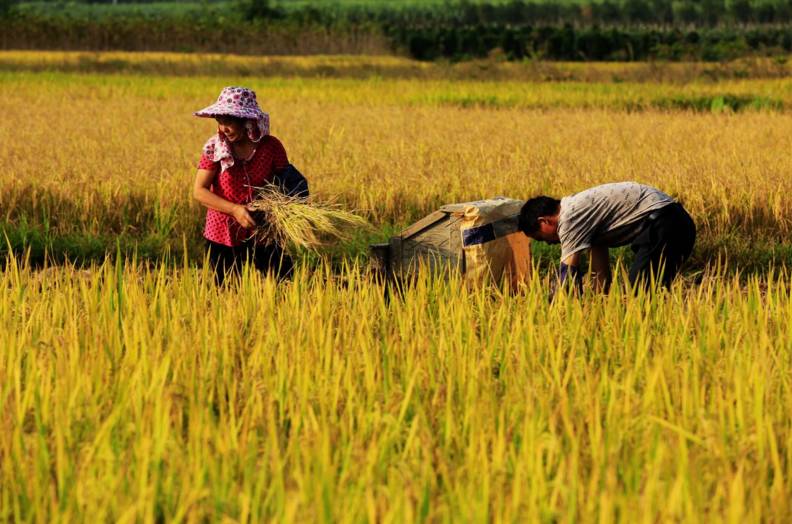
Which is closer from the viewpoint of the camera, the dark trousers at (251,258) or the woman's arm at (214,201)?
the woman's arm at (214,201)

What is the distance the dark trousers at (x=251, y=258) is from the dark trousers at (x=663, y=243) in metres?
1.56

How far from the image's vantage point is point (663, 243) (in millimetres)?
5418

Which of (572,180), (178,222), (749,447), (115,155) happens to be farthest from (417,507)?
(115,155)

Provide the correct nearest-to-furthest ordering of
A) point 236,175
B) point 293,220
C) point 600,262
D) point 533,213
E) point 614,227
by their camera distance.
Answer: point 293,220, point 533,213, point 236,175, point 614,227, point 600,262

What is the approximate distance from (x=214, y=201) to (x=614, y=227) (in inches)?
68.5

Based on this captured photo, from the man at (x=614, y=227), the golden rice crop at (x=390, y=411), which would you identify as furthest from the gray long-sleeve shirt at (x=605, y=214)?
the golden rice crop at (x=390, y=411)

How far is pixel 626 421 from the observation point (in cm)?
293

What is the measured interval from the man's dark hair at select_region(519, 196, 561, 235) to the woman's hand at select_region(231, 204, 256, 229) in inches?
43.8

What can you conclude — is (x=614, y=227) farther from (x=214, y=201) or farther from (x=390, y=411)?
(x=390, y=411)

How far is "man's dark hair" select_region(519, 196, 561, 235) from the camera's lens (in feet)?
16.8

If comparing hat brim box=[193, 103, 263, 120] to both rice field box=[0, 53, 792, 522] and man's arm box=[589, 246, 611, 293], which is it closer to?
rice field box=[0, 53, 792, 522]

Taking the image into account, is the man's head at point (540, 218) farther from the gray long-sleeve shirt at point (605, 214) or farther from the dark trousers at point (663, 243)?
the dark trousers at point (663, 243)

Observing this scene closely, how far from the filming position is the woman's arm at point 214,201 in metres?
5.06

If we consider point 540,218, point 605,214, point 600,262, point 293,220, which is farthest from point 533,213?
point 293,220
